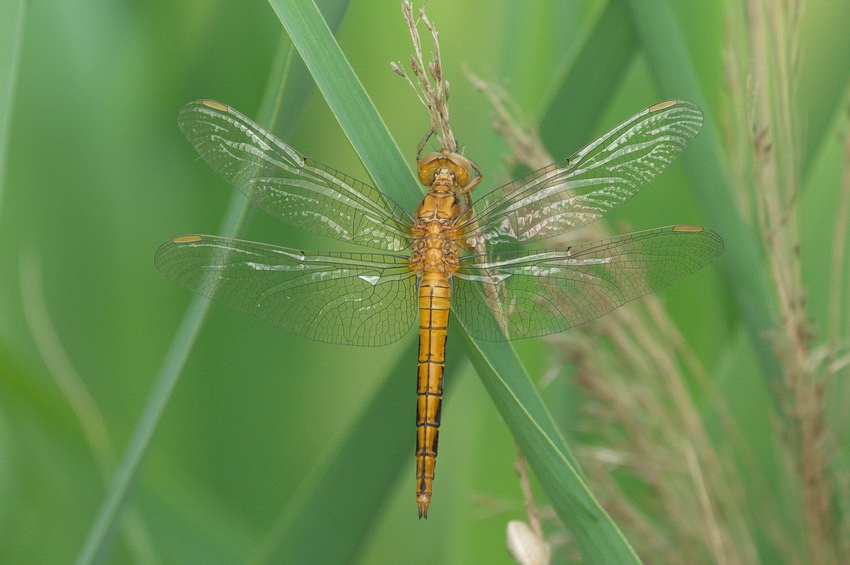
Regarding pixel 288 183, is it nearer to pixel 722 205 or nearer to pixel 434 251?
pixel 434 251

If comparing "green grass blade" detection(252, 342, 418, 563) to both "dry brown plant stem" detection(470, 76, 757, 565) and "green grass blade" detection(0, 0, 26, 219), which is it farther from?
"green grass blade" detection(0, 0, 26, 219)

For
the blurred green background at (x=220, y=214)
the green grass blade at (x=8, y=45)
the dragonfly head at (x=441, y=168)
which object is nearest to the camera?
the green grass blade at (x=8, y=45)

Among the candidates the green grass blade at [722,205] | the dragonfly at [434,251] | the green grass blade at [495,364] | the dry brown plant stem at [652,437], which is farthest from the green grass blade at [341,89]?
the green grass blade at [722,205]

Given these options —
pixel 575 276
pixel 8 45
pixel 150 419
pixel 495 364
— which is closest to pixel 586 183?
pixel 575 276

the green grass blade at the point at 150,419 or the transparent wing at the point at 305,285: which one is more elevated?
the transparent wing at the point at 305,285

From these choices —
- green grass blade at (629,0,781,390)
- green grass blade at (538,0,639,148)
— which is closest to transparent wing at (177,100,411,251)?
green grass blade at (538,0,639,148)

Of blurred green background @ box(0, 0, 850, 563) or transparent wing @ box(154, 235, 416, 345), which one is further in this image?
blurred green background @ box(0, 0, 850, 563)

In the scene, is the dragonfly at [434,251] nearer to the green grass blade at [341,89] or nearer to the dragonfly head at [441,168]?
the dragonfly head at [441,168]
